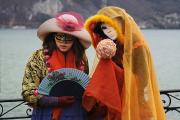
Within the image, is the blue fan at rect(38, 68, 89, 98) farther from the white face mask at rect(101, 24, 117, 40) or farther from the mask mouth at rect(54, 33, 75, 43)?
the white face mask at rect(101, 24, 117, 40)

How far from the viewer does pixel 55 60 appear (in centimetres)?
354

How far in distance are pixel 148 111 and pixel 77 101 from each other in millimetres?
458

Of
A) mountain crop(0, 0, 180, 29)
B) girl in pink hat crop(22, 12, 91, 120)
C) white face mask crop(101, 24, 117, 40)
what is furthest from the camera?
mountain crop(0, 0, 180, 29)

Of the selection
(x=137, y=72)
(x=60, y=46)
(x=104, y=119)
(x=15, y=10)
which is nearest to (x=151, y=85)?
(x=137, y=72)

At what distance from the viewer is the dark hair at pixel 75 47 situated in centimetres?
358

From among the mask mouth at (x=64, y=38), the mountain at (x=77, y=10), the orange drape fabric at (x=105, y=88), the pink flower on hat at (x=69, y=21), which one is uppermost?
the mountain at (x=77, y=10)

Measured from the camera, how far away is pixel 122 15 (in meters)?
3.63

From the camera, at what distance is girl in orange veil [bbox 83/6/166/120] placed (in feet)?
11.5

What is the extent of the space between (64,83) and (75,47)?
0.24 meters

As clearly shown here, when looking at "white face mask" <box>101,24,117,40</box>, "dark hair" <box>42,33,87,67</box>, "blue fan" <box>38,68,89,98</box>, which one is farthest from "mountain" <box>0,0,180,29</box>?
"blue fan" <box>38,68,89,98</box>

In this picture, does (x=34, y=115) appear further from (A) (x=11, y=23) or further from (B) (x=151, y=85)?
(A) (x=11, y=23)

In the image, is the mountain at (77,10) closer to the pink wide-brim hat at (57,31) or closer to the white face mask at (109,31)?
the white face mask at (109,31)

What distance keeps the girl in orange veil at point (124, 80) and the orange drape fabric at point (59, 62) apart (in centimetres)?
16

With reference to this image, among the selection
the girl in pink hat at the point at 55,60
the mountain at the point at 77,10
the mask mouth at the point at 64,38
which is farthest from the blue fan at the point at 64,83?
the mountain at the point at 77,10
